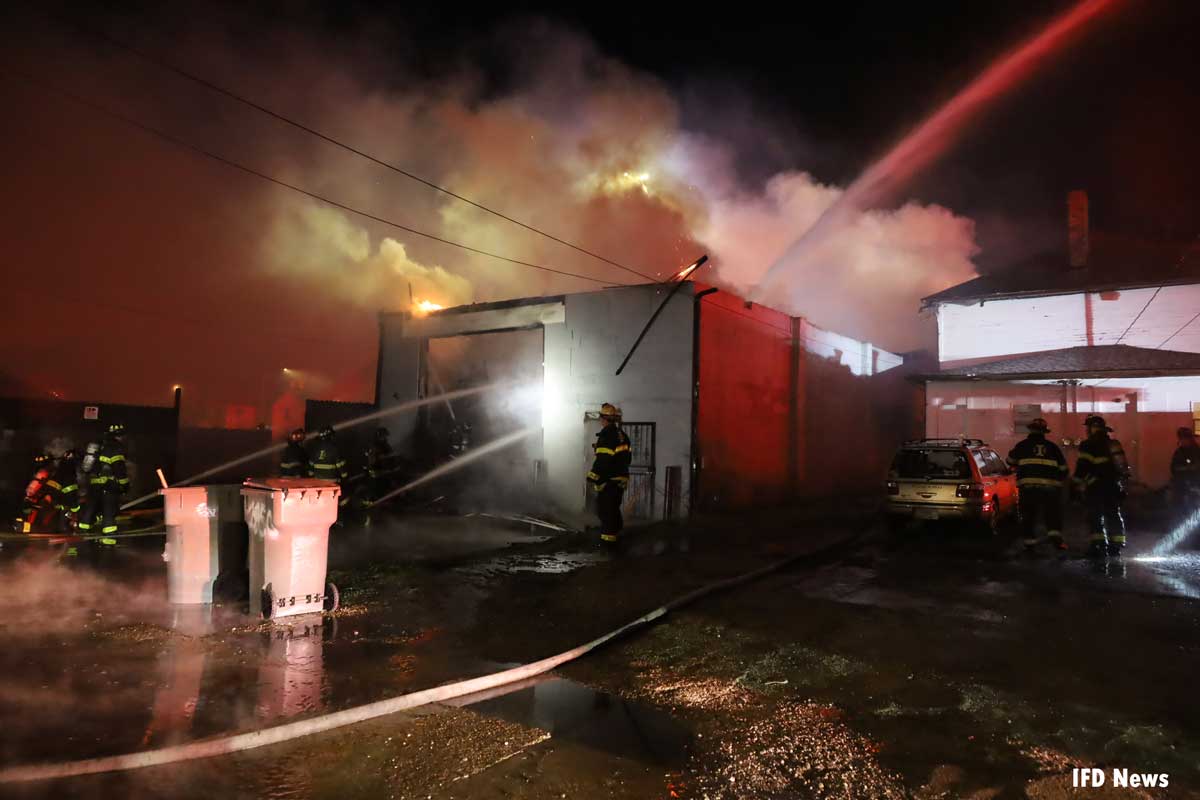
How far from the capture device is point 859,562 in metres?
8.89

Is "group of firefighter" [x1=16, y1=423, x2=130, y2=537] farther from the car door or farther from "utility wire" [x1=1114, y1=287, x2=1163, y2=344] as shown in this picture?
"utility wire" [x1=1114, y1=287, x2=1163, y2=344]

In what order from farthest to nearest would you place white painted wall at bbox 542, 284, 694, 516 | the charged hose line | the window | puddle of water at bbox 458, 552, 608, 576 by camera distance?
white painted wall at bbox 542, 284, 694, 516 → the window → puddle of water at bbox 458, 552, 608, 576 → the charged hose line

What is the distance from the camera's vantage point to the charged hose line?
10.6 ft

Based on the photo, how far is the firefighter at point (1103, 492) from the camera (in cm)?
895

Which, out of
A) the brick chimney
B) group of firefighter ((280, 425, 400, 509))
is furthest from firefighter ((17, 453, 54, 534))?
the brick chimney

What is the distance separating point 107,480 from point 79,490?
2.16 m

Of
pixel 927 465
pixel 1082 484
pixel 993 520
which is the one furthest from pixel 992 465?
pixel 1082 484

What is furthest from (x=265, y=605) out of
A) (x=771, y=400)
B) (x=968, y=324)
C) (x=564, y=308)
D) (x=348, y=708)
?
(x=968, y=324)

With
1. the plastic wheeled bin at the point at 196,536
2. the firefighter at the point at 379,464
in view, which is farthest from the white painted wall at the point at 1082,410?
the plastic wheeled bin at the point at 196,536

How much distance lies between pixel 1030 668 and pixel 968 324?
57.1 ft

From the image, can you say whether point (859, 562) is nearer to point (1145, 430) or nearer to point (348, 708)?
point (348, 708)

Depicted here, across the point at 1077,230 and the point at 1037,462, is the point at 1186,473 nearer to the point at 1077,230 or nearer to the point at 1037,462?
the point at 1037,462

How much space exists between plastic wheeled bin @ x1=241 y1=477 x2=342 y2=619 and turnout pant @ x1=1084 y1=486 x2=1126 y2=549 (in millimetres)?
9137

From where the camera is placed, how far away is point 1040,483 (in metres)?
9.34
